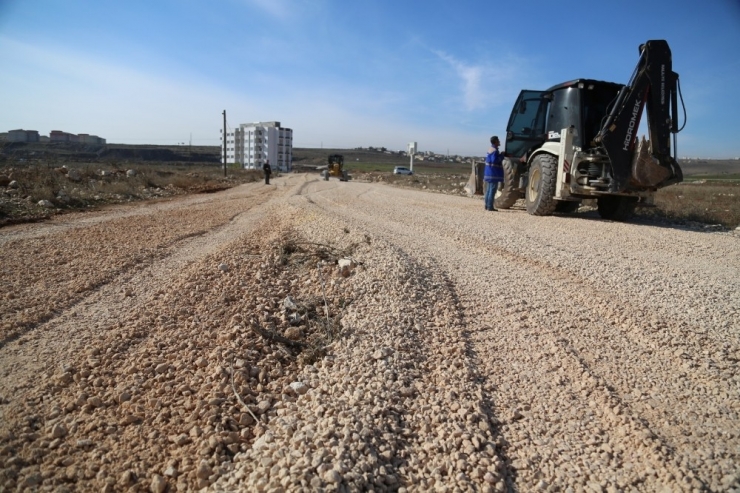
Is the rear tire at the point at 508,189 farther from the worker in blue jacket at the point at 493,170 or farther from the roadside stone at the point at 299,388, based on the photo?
the roadside stone at the point at 299,388

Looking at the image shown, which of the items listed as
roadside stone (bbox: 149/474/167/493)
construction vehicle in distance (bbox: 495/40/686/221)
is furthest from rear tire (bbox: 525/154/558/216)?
roadside stone (bbox: 149/474/167/493)

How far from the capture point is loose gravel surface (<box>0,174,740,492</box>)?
200cm

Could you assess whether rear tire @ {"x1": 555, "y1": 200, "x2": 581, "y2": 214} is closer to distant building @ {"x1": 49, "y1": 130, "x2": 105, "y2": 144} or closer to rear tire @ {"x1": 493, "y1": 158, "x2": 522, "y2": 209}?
rear tire @ {"x1": 493, "y1": 158, "x2": 522, "y2": 209}

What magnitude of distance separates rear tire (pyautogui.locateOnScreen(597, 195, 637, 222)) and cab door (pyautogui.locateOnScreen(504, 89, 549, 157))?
7.44ft

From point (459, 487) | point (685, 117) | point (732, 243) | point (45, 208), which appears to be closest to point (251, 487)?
point (459, 487)

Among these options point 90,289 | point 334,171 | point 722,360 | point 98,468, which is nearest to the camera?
point 98,468

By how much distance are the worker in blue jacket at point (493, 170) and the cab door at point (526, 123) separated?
94 centimetres

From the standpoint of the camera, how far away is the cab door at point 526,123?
1090cm

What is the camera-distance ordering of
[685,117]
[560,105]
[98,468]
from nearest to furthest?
[98,468]
[685,117]
[560,105]

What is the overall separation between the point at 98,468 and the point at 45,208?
1048cm

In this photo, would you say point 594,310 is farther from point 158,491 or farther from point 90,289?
point 90,289

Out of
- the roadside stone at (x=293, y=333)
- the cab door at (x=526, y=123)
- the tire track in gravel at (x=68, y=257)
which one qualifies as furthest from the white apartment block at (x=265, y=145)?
the roadside stone at (x=293, y=333)

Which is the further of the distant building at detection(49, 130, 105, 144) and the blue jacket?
the distant building at detection(49, 130, 105, 144)

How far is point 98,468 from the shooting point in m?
1.98
